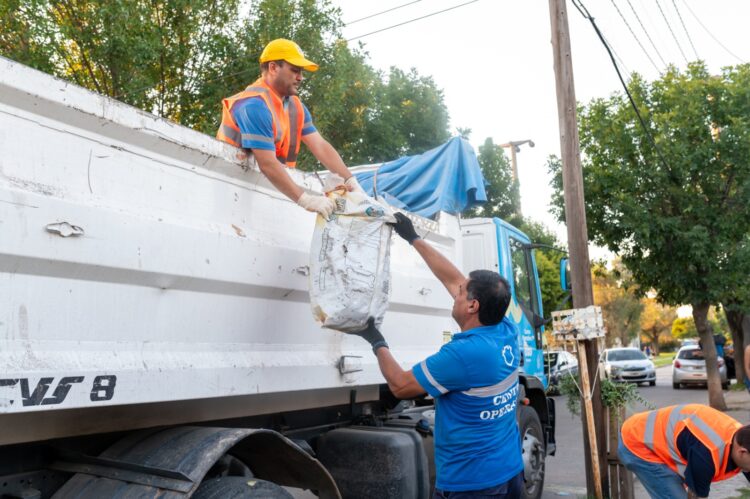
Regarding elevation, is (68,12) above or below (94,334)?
above

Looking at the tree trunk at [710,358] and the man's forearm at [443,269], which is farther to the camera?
the tree trunk at [710,358]

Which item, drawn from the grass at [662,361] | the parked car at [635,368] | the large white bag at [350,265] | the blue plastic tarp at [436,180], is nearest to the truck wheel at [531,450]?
the blue plastic tarp at [436,180]

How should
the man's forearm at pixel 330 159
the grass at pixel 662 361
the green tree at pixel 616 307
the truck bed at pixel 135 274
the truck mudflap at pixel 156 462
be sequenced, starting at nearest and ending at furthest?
the truck bed at pixel 135 274
the truck mudflap at pixel 156 462
the man's forearm at pixel 330 159
the grass at pixel 662 361
the green tree at pixel 616 307

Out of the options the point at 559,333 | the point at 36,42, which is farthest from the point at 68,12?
the point at 559,333

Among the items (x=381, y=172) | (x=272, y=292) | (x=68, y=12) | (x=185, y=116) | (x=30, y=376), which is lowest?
(x=30, y=376)

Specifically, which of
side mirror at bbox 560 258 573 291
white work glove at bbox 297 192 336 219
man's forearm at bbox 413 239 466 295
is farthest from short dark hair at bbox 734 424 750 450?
side mirror at bbox 560 258 573 291

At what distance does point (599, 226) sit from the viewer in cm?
1386

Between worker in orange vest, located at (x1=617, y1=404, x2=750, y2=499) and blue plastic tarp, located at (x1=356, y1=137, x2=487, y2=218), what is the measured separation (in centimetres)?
201

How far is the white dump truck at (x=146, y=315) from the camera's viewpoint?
2193mm

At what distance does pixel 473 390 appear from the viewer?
3008 millimetres

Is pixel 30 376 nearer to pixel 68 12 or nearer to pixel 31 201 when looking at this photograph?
pixel 31 201

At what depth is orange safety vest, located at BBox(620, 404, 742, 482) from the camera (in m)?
3.57

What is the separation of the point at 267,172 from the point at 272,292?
21.5 inches

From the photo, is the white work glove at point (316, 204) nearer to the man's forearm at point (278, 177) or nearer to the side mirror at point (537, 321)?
the man's forearm at point (278, 177)
